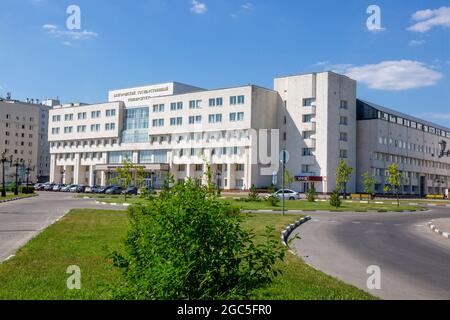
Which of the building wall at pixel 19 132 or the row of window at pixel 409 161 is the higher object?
the building wall at pixel 19 132

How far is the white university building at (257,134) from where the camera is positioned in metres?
74.2

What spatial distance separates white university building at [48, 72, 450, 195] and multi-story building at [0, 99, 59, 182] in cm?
4599

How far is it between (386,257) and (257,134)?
62414 mm

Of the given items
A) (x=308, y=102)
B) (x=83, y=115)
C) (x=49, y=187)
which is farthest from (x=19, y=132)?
(x=308, y=102)

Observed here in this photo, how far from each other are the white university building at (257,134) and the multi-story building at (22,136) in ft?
151

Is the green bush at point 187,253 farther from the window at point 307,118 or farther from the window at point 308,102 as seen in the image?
the window at point 308,102

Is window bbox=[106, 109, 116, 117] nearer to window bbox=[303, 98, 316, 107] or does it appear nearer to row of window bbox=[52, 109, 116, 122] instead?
row of window bbox=[52, 109, 116, 122]

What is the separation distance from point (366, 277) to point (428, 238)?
9603 mm

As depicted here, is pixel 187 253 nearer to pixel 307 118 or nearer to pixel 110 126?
pixel 307 118

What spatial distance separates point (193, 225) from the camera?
5277mm

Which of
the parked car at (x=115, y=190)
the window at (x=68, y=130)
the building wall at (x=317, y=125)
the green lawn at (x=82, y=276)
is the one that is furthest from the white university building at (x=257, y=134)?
the green lawn at (x=82, y=276)

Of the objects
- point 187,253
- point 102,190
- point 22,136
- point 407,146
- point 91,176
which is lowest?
point 102,190

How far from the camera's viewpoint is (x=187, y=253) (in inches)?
203

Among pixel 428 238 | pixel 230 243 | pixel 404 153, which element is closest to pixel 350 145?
pixel 404 153
